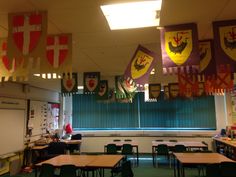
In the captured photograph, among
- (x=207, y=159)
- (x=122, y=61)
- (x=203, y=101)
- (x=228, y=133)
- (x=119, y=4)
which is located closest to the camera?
(x=119, y=4)

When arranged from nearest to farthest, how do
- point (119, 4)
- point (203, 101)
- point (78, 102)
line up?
point (119, 4)
point (203, 101)
point (78, 102)

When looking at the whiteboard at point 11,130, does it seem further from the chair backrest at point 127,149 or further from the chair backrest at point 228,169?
the chair backrest at point 228,169

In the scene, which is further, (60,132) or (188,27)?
(60,132)

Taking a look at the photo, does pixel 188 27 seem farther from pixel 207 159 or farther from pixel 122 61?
pixel 207 159

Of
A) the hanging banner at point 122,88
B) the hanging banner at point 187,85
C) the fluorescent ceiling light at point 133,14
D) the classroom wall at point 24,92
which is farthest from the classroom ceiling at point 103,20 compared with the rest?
the classroom wall at point 24,92

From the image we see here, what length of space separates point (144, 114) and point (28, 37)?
28.9 ft

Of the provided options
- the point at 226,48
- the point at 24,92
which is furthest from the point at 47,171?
the point at 24,92

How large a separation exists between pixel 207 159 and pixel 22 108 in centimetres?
629

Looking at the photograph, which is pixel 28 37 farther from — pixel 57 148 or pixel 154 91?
pixel 57 148

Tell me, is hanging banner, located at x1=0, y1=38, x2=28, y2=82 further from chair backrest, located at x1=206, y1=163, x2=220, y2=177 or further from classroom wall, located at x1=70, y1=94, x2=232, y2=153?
classroom wall, located at x1=70, y1=94, x2=232, y2=153

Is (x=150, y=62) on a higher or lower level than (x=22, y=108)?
higher

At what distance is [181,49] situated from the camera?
11.2 feet

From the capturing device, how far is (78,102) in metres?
11.9

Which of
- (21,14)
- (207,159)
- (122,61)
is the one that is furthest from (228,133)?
(21,14)
